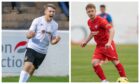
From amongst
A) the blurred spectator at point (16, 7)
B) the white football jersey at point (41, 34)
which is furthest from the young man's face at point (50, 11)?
the blurred spectator at point (16, 7)

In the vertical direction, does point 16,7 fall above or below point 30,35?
above

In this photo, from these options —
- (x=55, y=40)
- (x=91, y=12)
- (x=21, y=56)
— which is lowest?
(x=21, y=56)

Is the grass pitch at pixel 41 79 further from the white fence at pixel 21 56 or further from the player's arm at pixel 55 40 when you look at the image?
the player's arm at pixel 55 40

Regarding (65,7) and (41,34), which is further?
(65,7)

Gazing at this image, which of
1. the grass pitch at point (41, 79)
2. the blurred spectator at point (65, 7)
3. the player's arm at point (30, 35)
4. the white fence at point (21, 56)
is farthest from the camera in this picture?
the blurred spectator at point (65, 7)

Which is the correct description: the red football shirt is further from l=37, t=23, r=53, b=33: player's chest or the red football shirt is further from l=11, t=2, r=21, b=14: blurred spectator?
l=11, t=2, r=21, b=14: blurred spectator

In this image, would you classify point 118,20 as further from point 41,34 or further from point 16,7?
point 41,34

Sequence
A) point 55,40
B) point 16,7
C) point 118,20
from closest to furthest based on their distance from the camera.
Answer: point 55,40 → point 16,7 → point 118,20

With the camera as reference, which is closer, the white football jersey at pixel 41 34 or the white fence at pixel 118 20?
the white football jersey at pixel 41 34

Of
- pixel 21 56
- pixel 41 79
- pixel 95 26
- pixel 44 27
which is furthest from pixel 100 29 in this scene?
pixel 21 56

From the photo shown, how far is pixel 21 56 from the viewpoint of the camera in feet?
44.9

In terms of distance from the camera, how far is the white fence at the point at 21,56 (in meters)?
13.6

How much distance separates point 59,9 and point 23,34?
2426 mm

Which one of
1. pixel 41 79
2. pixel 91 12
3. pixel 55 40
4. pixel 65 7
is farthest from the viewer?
pixel 65 7
